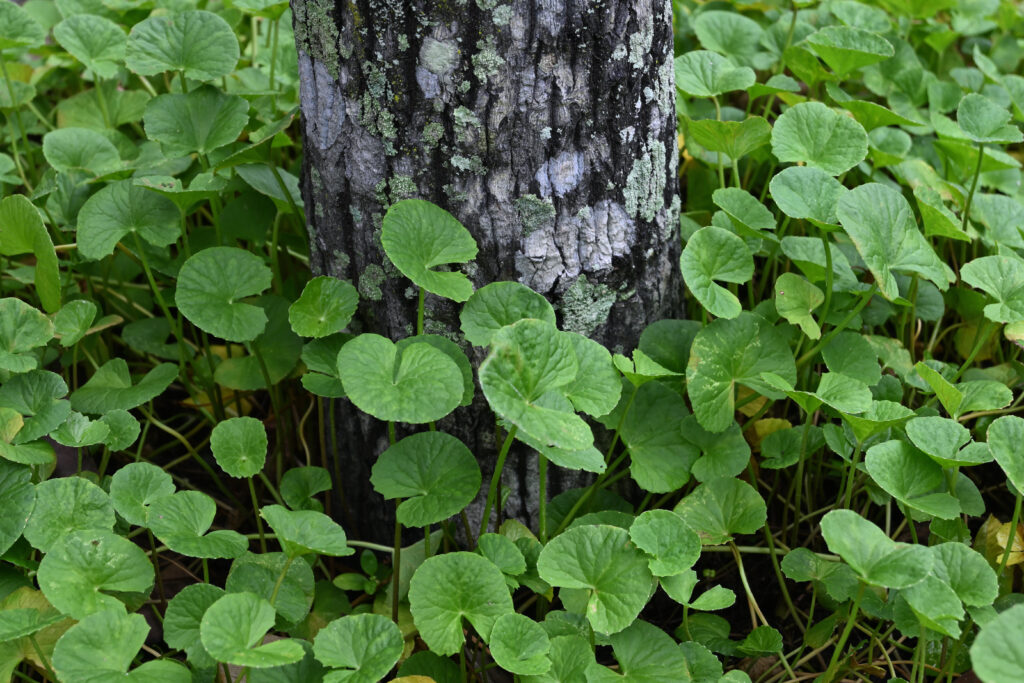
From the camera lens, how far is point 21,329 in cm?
137

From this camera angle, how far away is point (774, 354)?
1.40 meters

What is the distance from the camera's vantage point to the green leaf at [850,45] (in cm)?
173

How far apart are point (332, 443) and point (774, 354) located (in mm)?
758

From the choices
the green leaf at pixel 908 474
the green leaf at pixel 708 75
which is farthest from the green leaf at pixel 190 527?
the green leaf at pixel 708 75

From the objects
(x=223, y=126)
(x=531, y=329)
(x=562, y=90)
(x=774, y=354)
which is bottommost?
(x=774, y=354)

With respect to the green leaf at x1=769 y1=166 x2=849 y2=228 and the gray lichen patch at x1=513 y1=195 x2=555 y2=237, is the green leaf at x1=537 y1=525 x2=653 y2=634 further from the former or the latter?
the green leaf at x1=769 y1=166 x2=849 y2=228

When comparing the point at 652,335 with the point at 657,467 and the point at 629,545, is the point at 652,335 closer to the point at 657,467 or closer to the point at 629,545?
the point at 657,467

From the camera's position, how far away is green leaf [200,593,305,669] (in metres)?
0.99

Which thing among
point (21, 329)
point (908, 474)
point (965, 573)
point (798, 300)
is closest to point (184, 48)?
point (21, 329)

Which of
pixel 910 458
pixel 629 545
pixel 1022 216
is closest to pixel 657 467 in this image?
pixel 629 545

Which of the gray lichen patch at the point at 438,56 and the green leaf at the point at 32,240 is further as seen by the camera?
the green leaf at the point at 32,240

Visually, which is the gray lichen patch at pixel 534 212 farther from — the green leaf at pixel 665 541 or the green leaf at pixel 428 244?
the green leaf at pixel 665 541

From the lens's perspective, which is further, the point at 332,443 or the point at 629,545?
the point at 332,443

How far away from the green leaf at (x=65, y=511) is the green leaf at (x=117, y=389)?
223 mm
